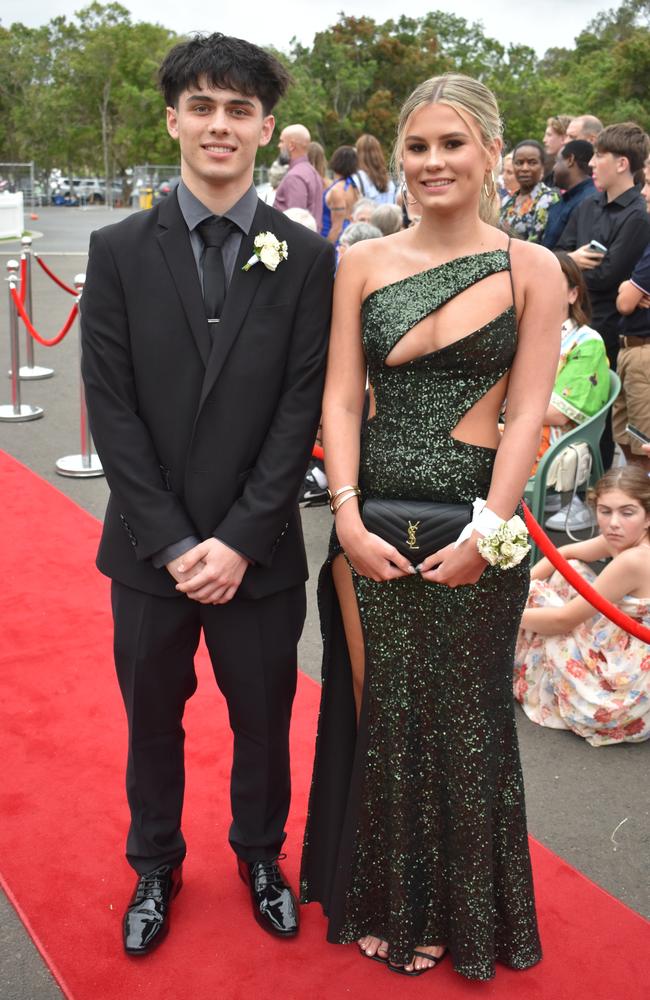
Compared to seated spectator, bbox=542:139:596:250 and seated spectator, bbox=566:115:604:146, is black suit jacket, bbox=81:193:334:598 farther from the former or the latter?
seated spectator, bbox=566:115:604:146

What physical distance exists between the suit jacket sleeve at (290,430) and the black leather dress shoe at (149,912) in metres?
1.06

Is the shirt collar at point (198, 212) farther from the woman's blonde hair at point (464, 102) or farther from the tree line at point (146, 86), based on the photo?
the tree line at point (146, 86)

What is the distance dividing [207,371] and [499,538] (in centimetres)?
82

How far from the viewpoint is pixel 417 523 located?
247 cm

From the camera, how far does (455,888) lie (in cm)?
266

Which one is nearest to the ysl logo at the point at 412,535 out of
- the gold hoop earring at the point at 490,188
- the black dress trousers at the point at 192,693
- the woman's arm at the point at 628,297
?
the black dress trousers at the point at 192,693

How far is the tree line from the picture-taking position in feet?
169

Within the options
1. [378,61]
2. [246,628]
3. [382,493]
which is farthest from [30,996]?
[378,61]

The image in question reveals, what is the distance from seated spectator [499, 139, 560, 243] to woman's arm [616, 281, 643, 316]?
1.95 m

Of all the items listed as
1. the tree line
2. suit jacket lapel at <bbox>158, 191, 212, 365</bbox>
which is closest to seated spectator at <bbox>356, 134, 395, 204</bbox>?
suit jacket lapel at <bbox>158, 191, 212, 365</bbox>

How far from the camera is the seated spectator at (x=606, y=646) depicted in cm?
398

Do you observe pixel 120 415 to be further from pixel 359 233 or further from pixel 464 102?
pixel 359 233

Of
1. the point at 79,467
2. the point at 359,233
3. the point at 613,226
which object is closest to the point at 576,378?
the point at 613,226

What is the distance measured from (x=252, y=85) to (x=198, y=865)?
2.33 meters
